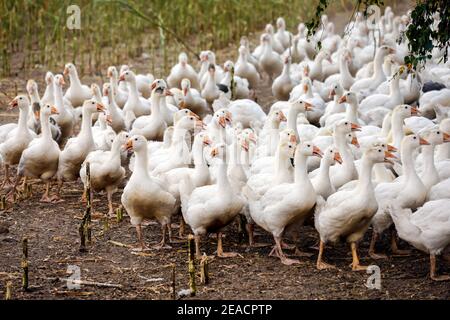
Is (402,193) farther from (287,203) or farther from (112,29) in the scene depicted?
(112,29)

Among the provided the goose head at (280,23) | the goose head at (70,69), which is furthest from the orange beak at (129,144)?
the goose head at (280,23)

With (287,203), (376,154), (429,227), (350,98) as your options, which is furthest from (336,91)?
(429,227)

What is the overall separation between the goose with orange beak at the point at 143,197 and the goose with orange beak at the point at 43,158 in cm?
168

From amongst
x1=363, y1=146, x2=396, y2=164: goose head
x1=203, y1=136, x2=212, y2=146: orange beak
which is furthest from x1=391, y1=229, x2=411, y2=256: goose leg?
x1=203, y1=136, x2=212, y2=146: orange beak

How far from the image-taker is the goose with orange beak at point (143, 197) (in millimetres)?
8375

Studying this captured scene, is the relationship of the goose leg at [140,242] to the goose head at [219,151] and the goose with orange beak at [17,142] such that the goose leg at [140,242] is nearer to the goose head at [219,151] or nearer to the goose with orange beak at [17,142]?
the goose head at [219,151]

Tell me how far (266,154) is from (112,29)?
360 inches

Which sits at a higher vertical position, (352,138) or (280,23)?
(280,23)

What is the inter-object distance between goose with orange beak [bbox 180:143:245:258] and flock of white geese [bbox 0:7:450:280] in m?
0.01

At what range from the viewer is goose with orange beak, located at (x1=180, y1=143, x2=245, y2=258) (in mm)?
8039

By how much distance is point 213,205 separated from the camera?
26.3 ft

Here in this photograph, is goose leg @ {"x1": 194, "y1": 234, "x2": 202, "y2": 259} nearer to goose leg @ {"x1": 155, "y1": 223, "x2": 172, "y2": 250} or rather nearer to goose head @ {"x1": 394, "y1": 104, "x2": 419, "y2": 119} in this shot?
goose leg @ {"x1": 155, "y1": 223, "x2": 172, "y2": 250}
